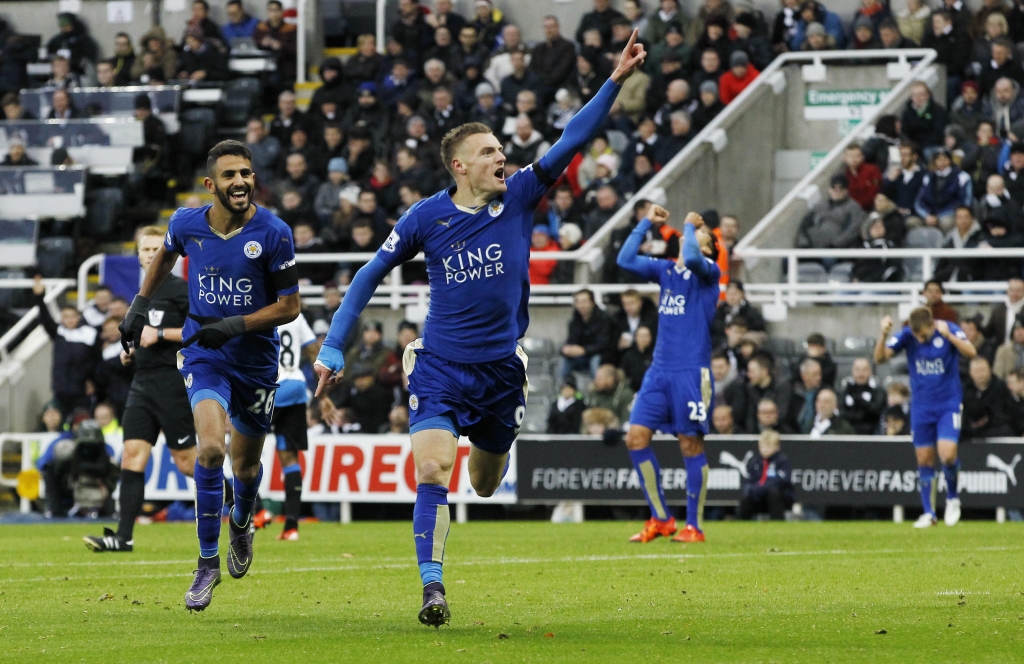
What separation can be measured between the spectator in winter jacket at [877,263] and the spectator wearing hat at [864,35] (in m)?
4.10

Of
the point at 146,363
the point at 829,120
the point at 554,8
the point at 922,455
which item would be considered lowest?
the point at 922,455

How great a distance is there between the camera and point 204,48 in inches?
A: 1102

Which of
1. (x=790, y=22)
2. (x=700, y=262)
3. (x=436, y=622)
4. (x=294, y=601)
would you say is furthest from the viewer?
(x=790, y=22)

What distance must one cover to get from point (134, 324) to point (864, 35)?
1753 cm

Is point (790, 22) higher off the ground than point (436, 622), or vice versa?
point (790, 22)

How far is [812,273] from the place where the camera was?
871 inches

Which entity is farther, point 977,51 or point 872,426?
point 977,51

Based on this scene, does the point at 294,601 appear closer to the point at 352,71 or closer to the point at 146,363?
the point at 146,363

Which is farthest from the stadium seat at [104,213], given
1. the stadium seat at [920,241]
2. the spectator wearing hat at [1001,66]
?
A: the spectator wearing hat at [1001,66]

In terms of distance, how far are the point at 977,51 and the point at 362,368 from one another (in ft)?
31.0

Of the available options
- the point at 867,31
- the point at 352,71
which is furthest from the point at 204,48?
the point at 867,31

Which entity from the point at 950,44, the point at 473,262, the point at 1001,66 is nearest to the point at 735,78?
the point at 950,44

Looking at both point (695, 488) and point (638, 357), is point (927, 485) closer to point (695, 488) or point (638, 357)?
point (695, 488)

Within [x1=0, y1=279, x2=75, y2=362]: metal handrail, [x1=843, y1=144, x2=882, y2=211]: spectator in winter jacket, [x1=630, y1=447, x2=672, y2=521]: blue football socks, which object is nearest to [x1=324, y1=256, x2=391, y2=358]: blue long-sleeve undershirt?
[x1=630, y1=447, x2=672, y2=521]: blue football socks
